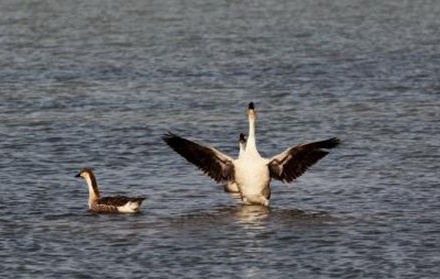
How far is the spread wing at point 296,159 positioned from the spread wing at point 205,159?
59 centimetres

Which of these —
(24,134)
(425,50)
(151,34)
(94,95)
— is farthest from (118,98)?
(151,34)

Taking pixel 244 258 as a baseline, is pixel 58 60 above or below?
above

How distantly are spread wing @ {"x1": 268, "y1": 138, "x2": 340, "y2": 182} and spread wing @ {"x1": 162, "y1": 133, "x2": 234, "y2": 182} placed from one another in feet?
1.92

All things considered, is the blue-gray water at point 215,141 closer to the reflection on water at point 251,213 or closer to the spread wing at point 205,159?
the reflection on water at point 251,213

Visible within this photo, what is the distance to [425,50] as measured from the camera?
37.1 m

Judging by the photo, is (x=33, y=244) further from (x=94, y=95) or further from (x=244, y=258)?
(x=94, y=95)

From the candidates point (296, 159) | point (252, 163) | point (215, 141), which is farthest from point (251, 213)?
point (215, 141)

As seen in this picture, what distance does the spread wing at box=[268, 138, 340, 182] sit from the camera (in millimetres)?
19344

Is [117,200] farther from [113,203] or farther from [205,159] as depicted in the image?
[205,159]

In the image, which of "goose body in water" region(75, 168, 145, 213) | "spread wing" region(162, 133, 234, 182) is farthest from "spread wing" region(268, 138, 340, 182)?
"goose body in water" region(75, 168, 145, 213)

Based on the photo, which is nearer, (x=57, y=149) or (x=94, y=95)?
(x=57, y=149)

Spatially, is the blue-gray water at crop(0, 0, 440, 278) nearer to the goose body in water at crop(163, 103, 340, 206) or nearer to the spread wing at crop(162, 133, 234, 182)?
the goose body in water at crop(163, 103, 340, 206)

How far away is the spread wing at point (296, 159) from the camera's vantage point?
63.5ft

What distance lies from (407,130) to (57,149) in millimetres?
5803
